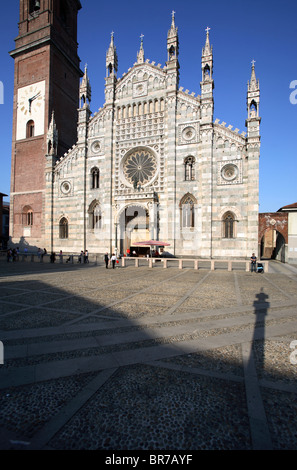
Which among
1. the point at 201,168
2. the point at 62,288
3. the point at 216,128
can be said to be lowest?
the point at 62,288

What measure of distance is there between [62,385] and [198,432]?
1.91 metres

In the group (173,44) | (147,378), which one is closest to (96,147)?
(173,44)

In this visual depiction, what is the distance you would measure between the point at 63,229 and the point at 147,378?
2800cm

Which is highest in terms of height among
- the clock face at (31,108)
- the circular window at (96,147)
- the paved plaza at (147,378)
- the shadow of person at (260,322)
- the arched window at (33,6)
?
the arched window at (33,6)

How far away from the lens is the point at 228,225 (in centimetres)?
2264

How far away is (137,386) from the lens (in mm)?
3291

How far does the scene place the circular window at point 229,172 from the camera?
22.2 m

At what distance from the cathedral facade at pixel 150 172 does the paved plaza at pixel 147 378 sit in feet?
54.6

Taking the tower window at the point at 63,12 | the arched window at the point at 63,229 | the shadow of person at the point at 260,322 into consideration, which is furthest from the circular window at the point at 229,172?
the tower window at the point at 63,12

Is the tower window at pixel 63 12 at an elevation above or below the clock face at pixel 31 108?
above

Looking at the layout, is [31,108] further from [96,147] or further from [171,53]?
[171,53]

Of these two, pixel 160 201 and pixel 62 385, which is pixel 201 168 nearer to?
pixel 160 201

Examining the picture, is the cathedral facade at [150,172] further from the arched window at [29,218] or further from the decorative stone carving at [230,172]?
the arched window at [29,218]
